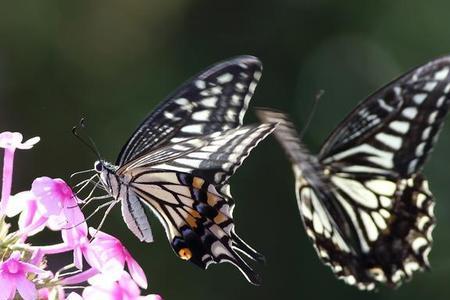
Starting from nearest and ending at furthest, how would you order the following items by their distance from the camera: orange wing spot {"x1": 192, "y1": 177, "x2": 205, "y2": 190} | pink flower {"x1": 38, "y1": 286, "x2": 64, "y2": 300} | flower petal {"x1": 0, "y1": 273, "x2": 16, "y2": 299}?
flower petal {"x1": 0, "y1": 273, "x2": 16, "y2": 299}, pink flower {"x1": 38, "y1": 286, "x2": 64, "y2": 300}, orange wing spot {"x1": 192, "y1": 177, "x2": 205, "y2": 190}

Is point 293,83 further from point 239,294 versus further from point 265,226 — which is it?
point 239,294

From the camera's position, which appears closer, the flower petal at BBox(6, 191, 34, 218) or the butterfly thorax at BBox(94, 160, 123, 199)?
the flower petal at BBox(6, 191, 34, 218)

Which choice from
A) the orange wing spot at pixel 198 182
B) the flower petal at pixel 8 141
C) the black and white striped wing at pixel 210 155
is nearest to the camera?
the flower petal at pixel 8 141

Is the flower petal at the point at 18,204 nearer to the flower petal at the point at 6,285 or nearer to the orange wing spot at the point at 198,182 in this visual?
the flower petal at the point at 6,285

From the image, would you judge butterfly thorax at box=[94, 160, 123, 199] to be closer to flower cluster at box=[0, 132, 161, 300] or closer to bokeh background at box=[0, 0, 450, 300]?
flower cluster at box=[0, 132, 161, 300]

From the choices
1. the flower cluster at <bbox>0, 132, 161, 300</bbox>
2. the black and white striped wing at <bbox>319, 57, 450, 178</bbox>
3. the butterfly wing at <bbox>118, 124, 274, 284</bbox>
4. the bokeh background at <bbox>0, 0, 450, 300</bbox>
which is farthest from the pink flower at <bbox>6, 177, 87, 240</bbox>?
the bokeh background at <bbox>0, 0, 450, 300</bbox>

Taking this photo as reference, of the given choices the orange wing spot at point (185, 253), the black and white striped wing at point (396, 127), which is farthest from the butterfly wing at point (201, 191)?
the black and white striped wing at point (396, 127)

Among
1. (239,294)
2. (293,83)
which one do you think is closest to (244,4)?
(293,83)
